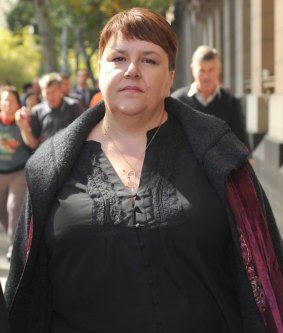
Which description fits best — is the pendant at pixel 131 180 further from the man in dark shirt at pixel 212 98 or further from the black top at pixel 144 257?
the man in dark shirt at pixel 212 98

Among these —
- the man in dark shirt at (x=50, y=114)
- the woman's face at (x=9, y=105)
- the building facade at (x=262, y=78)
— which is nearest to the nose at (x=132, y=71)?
the man in dark shirt at (x=50, y=114)

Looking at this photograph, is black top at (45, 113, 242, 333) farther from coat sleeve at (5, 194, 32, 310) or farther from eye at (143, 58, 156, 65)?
eye at (143, 58, 156, 65)

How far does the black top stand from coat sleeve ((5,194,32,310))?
14 centimetres

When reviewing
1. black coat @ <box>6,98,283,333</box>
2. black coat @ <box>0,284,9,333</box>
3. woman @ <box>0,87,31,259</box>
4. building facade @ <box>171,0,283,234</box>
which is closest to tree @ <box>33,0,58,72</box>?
building facade @ <box>171,0,283,234</box>

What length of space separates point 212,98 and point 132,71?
16.2 feet

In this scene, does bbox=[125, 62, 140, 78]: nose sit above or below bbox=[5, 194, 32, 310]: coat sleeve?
above

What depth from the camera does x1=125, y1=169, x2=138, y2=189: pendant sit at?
10.8 feet

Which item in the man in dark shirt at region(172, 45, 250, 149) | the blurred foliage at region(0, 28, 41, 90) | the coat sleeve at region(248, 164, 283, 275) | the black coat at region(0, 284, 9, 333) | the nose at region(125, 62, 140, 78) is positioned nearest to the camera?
the black coat at region(0, 284, 9, 333)

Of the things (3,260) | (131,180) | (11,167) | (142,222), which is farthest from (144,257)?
(3,260)

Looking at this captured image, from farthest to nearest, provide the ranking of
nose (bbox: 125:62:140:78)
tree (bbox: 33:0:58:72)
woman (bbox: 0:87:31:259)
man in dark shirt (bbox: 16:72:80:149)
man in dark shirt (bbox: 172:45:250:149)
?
tree (bbox: 33:0:58:72) → man in dark shirt (bbox: 16:72:80:149) → woman (bbox: 0:87:31:259) → man in dark shirt (bbox: 172:45:250:149) → nose (bbox: 125:62:140:78)

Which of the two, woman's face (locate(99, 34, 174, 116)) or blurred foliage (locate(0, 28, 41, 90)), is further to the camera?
blurred foliage (locate(0, 28, 41, 90))

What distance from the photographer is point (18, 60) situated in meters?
66.9

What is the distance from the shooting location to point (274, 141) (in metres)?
13.6

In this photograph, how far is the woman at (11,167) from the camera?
29.5 feet
